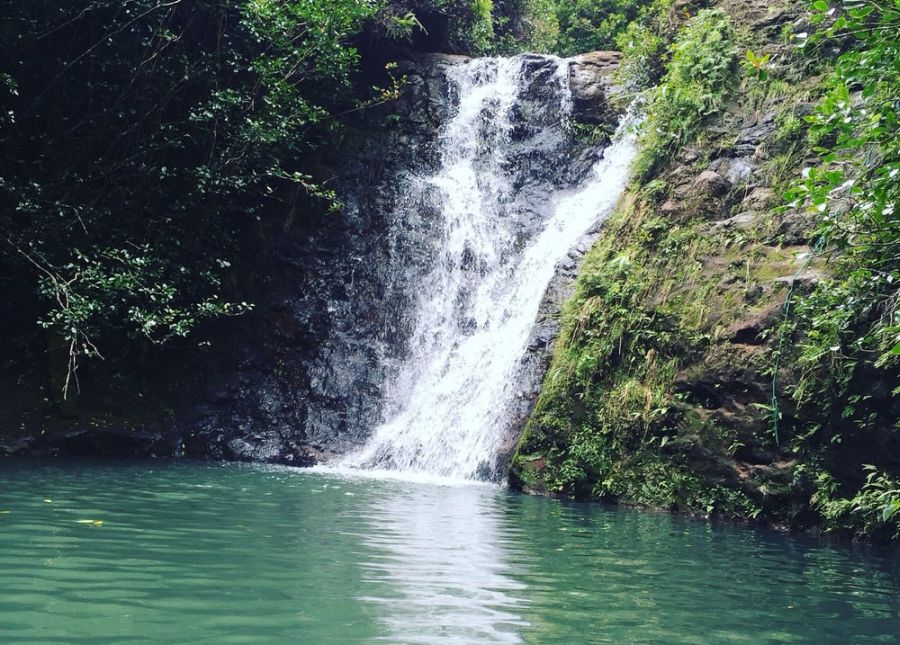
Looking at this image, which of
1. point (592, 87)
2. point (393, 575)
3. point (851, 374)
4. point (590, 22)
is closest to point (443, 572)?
point (393, 575)

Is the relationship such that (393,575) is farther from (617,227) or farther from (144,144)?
(144,144)

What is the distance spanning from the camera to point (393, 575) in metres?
4.65

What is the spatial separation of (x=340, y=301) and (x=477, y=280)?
2.73 meters

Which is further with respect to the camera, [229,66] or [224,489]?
[229,66]

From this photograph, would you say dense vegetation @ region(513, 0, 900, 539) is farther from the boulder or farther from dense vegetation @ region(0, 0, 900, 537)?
the boulder

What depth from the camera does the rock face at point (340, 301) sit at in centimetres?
1330

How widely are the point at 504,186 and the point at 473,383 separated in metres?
5.39

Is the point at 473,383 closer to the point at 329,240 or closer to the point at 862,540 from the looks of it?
the point at 329,240

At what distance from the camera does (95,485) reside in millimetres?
8141

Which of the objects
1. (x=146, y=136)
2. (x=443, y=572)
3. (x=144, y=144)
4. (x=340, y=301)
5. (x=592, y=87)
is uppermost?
(x=592, y=87)

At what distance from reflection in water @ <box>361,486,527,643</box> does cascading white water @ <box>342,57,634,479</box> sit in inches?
163

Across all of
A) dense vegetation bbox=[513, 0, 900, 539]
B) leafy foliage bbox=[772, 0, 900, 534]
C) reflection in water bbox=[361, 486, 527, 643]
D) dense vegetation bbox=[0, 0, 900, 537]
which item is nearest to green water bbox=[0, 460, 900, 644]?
reflection in water bbox=[361, 486, 527, 643]

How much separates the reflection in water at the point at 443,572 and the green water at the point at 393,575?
0.02 meters

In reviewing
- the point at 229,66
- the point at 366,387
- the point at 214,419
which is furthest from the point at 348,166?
the point at 214,419
